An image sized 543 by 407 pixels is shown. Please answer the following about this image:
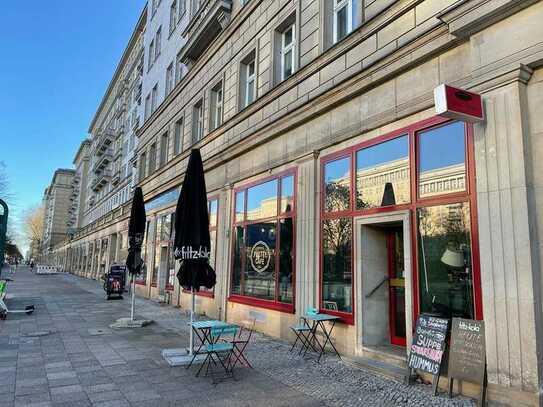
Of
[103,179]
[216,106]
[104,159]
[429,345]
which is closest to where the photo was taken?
[429,345]

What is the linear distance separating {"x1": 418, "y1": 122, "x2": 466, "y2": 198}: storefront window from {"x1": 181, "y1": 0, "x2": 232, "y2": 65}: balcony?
10.1 metres

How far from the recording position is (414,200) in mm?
6500

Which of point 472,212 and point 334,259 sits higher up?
point 472,212

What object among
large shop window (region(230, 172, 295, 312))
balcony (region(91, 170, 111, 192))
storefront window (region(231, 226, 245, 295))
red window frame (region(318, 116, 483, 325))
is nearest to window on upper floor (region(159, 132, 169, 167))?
large shop window (region(230, 172, 295, 312))

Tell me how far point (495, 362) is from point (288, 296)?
16.6ft

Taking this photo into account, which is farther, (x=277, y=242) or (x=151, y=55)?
(x=151, y=55)

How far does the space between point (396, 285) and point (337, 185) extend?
224 centimetres

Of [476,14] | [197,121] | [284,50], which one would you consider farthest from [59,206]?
[476,14]

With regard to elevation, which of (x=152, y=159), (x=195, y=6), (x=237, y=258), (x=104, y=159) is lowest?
(x=237, y=258)

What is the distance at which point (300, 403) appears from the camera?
16.9 feet

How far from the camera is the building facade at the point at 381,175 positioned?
199 inches

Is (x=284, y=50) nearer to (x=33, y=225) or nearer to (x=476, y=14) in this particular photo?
(x=476, y=14)

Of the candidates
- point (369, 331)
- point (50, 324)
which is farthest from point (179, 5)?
point (369, 331)

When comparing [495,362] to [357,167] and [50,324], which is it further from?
[50,324]
